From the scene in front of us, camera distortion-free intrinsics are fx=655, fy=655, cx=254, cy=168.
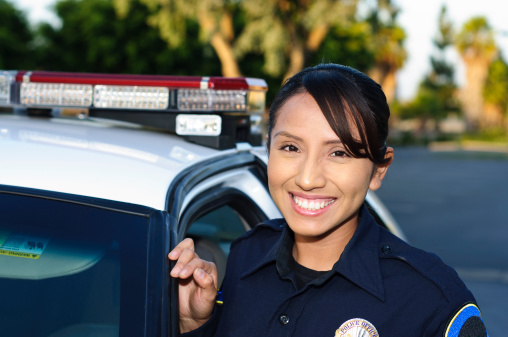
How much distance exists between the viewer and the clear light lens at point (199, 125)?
203cm

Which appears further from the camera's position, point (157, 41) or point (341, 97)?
point (157, 41)

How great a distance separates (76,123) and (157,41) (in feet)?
89.4

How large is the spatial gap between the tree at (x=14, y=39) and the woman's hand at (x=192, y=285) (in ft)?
89.4

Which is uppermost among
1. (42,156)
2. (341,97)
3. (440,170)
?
(341,97)

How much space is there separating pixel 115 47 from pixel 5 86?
90.8 feet

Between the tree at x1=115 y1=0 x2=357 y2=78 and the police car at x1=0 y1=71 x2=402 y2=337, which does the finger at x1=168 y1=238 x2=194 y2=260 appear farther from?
the tree at x1=115 y1=0 x2=357 y2=78

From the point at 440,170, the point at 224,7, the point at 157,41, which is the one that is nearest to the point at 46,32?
the point at 157,41

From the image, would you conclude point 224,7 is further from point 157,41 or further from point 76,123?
point 76,123

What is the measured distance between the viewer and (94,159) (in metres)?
1.58

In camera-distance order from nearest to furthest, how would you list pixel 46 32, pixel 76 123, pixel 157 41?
1. pixel 76 123
2. pixel 157 41
3. pixel 46 32

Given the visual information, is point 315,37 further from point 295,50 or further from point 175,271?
point 175,271

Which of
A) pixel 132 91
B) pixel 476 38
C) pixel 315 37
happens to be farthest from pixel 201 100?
pixel 476 38

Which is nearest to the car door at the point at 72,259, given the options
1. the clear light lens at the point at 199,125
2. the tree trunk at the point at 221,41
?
the clear light lens at the point at 199,125

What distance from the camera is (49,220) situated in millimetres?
1341
